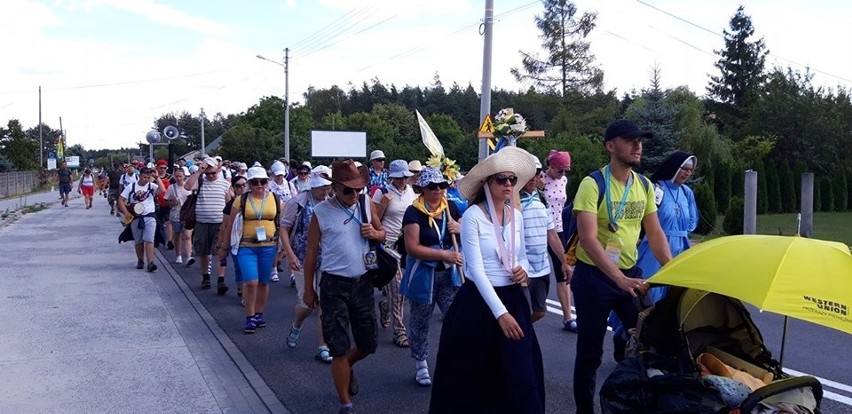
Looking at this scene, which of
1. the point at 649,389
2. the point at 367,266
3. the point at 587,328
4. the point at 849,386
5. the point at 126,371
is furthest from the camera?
the point at 126,371

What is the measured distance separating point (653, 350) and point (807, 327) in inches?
201

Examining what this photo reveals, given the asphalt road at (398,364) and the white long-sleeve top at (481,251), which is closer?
the white long-sleeve top at (481,251)

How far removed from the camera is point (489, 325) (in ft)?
13.4

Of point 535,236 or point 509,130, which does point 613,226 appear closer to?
point 535,236

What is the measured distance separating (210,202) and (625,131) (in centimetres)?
770

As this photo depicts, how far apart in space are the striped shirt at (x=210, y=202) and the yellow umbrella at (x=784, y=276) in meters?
8.50

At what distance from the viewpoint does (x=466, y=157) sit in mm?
38281

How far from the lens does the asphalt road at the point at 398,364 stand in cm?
573

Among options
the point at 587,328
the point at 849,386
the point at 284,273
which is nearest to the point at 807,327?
the point at 849,386

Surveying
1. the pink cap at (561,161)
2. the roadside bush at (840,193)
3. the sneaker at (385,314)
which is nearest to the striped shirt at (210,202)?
the sneaker at (385,314)

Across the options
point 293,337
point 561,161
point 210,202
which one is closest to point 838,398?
point 561,161

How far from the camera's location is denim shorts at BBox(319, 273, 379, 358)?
522 centimetres

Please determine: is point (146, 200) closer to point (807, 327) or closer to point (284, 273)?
point (284, 273)

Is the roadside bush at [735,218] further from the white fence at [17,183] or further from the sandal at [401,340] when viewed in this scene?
the white fence at [17,183]
